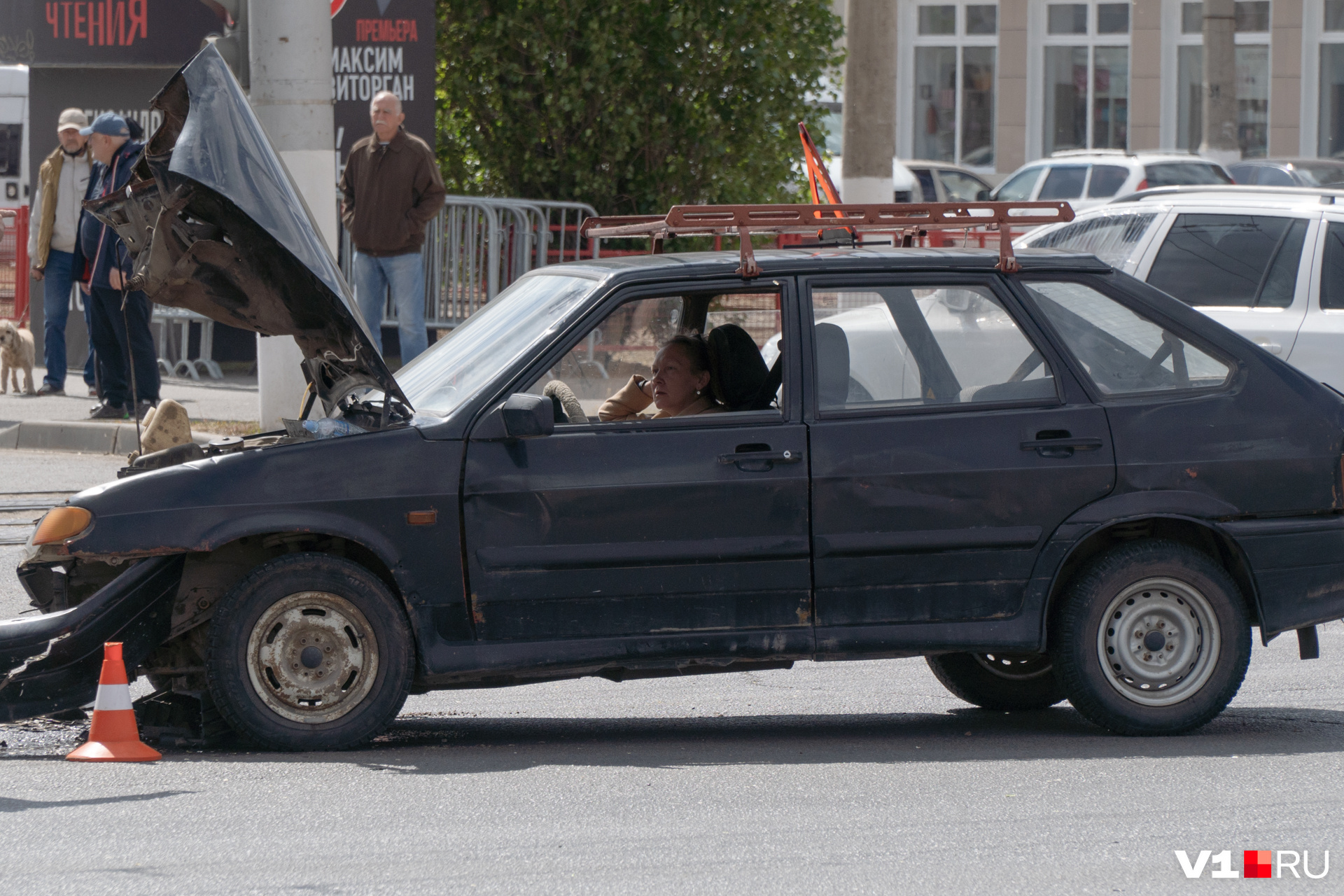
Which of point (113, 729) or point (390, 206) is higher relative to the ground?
point (390, 206)

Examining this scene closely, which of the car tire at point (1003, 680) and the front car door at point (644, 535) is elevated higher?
the front car door at point (644, 535)

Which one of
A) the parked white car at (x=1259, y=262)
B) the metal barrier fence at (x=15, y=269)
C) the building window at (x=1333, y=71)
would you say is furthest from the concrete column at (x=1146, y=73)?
the parked white car at (x=1259, y=262)

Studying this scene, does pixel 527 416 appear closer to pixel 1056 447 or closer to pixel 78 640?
pixel 78 640

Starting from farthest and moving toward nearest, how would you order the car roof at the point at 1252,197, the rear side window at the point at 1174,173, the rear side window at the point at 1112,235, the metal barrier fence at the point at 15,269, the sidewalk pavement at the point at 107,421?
the rear side window at the point at 1174,173 < the metal barrier fence at the point at 15,269 < the sidewalk pavement at the point at 107,421 < the rear side window at the point at 1112,235 < the car roof at the point at 1252,197

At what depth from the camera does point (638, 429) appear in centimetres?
535

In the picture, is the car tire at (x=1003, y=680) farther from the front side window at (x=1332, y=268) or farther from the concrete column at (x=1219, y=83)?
the concrete column at (x=1219, y=83)

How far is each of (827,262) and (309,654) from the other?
6.79 feet

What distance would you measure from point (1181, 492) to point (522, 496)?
2119mm

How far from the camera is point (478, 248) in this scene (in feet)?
48.9

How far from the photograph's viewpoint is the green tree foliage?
15.1 meters

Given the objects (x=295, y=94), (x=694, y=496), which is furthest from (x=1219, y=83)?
(x=694, y=496)

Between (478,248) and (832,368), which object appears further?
(478,248)

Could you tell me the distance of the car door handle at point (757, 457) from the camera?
210 inches

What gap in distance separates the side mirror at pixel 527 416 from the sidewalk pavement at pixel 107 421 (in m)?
6.77
